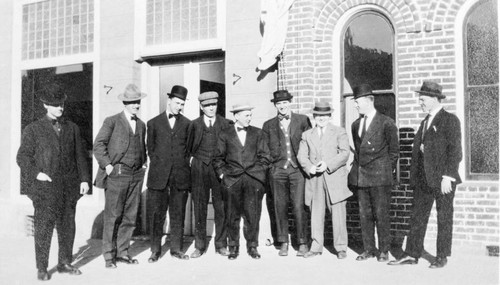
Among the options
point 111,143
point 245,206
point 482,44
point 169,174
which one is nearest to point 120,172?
point 111,143

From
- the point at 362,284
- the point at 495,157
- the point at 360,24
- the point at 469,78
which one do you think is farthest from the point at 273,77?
the point at 362,284

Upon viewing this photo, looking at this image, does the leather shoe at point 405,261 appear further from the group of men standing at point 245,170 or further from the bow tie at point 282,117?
the bow tie at point 282,117

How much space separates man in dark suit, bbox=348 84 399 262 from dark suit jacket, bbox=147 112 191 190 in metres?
2.20

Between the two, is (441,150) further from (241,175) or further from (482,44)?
(241,175)

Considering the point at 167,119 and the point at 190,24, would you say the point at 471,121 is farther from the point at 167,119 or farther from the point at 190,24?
the point at 190,24

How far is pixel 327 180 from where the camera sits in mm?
7227

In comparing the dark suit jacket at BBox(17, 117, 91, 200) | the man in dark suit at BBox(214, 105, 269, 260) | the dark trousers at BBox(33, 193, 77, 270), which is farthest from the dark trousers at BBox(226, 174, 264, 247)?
the dark trousers at BBox(33, 193, 77, 270)

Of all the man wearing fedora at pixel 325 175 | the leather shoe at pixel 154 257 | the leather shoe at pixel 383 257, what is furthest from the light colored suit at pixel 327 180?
the leather shoe at pixel 154 257

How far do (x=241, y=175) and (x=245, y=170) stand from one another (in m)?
0.09

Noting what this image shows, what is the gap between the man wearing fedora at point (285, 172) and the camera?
7.36 metres

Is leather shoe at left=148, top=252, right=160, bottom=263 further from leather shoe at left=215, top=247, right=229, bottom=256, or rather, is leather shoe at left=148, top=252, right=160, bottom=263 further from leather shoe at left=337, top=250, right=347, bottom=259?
leather shoe at left=337, top=250, right=347, bottom=259

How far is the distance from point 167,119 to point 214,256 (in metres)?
1.92

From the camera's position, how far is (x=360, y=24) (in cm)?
828

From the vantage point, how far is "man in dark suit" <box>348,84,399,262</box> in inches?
270
